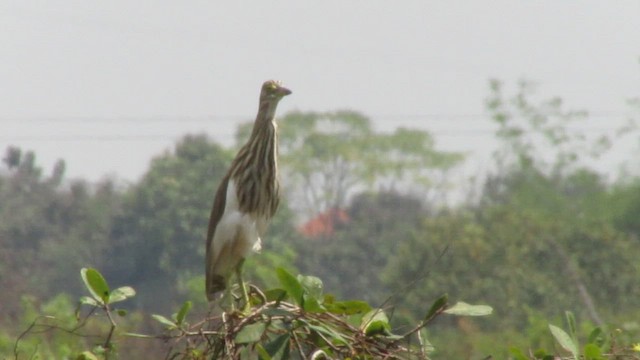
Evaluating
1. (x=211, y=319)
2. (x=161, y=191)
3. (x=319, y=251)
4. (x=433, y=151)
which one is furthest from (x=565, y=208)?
(x=211, y=319)

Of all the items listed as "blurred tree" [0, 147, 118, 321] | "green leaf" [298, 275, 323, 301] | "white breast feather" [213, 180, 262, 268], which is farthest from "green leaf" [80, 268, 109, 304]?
"blurred tree" [0, 147, 118, 321]

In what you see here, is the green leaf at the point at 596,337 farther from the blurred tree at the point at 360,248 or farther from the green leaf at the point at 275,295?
the blurred tree at the point at 360,248

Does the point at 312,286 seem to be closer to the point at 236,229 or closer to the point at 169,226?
the point at 236,229

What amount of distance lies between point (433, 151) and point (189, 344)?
53.7 m

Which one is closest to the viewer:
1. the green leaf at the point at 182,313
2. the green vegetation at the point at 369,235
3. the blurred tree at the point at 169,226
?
the green leaf at the point at 182,313

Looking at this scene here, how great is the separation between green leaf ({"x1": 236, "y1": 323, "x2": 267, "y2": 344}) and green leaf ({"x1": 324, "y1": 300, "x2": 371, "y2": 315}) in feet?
0.79

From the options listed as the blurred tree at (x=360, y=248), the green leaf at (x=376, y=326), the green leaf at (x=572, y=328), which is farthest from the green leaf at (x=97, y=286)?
the blurred tree at (x=360, y=248)

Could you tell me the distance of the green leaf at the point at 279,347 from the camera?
3660 millimetres

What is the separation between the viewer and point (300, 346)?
146 inches

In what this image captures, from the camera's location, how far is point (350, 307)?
389 centimetres

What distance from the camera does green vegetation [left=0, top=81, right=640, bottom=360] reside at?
2683cm

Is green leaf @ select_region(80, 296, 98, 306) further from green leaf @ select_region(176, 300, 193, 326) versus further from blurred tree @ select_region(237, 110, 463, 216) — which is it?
blurred tree @ select_region(237, 110, 463, 216)

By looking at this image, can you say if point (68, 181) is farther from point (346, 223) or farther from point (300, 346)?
point (300, 346)

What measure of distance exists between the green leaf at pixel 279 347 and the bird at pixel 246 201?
1.58 meters
